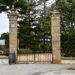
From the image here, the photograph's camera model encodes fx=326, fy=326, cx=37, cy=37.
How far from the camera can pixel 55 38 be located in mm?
26750

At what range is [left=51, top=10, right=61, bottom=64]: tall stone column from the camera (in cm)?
2659

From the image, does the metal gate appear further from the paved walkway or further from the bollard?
the paved walkway

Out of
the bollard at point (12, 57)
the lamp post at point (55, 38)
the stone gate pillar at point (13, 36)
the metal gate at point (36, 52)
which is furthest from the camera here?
the metal gate at point (36, 52)

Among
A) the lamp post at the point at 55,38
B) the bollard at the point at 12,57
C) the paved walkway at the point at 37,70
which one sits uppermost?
the lamp post at the point at 55,38

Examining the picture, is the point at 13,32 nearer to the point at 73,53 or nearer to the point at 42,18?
the point at 73,53

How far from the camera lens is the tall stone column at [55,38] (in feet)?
87.2

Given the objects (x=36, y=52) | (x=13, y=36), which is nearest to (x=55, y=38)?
(x=36, y=52)

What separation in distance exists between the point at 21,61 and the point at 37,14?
2531cm

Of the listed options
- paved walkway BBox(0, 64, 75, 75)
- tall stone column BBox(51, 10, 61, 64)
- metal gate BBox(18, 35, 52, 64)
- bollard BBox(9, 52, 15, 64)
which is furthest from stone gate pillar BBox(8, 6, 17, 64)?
paved walkway BBox(0, 64, 75, 75)

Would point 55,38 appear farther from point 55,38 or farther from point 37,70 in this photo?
point 37,70

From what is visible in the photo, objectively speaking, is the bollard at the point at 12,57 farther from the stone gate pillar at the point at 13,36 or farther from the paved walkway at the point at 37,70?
the paved walkway at the point at 37,70

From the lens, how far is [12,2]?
48500mm

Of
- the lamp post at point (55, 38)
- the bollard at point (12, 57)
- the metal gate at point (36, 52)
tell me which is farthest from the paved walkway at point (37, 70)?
the metal gate at point (36, 52)

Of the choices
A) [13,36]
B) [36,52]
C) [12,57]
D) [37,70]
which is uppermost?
[13,36]
